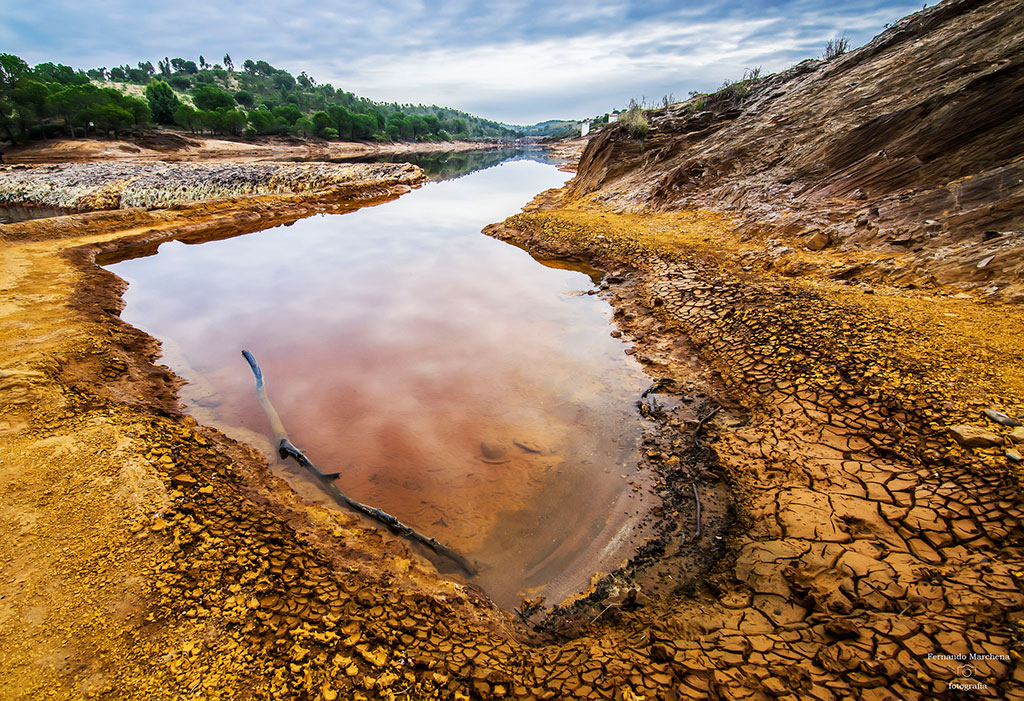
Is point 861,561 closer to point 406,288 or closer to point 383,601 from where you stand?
point 383,601

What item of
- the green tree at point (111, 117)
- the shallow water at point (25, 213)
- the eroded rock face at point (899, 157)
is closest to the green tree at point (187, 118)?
the green tree at point (111, 117)

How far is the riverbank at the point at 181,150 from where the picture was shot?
40.3 meters

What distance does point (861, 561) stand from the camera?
348cm

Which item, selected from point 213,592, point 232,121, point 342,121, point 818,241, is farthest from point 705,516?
point 342,121

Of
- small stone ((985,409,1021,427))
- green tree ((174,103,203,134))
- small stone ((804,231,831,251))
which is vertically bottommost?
small stone ((985,409,1021,427))

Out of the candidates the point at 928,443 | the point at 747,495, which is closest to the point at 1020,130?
the point at 928,443

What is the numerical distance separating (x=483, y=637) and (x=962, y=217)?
450 inches

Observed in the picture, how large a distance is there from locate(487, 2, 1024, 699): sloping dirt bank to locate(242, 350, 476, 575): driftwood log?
6.82 feet

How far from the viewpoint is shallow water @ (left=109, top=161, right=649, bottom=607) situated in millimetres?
4992

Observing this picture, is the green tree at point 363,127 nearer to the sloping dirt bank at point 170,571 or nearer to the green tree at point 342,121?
the green tree at point 342,121

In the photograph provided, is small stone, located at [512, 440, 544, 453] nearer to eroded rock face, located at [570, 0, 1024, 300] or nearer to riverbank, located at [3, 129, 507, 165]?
eroded rock face, located at [570, 0, 1024, 300]

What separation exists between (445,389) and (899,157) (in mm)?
12754

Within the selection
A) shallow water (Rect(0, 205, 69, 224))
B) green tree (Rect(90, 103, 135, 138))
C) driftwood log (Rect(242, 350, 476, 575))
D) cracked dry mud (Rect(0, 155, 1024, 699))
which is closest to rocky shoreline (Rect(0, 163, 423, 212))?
shallow water (Rect(0, 205, 69, 224))

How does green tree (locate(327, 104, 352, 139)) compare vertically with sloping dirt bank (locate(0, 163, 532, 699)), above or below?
above
